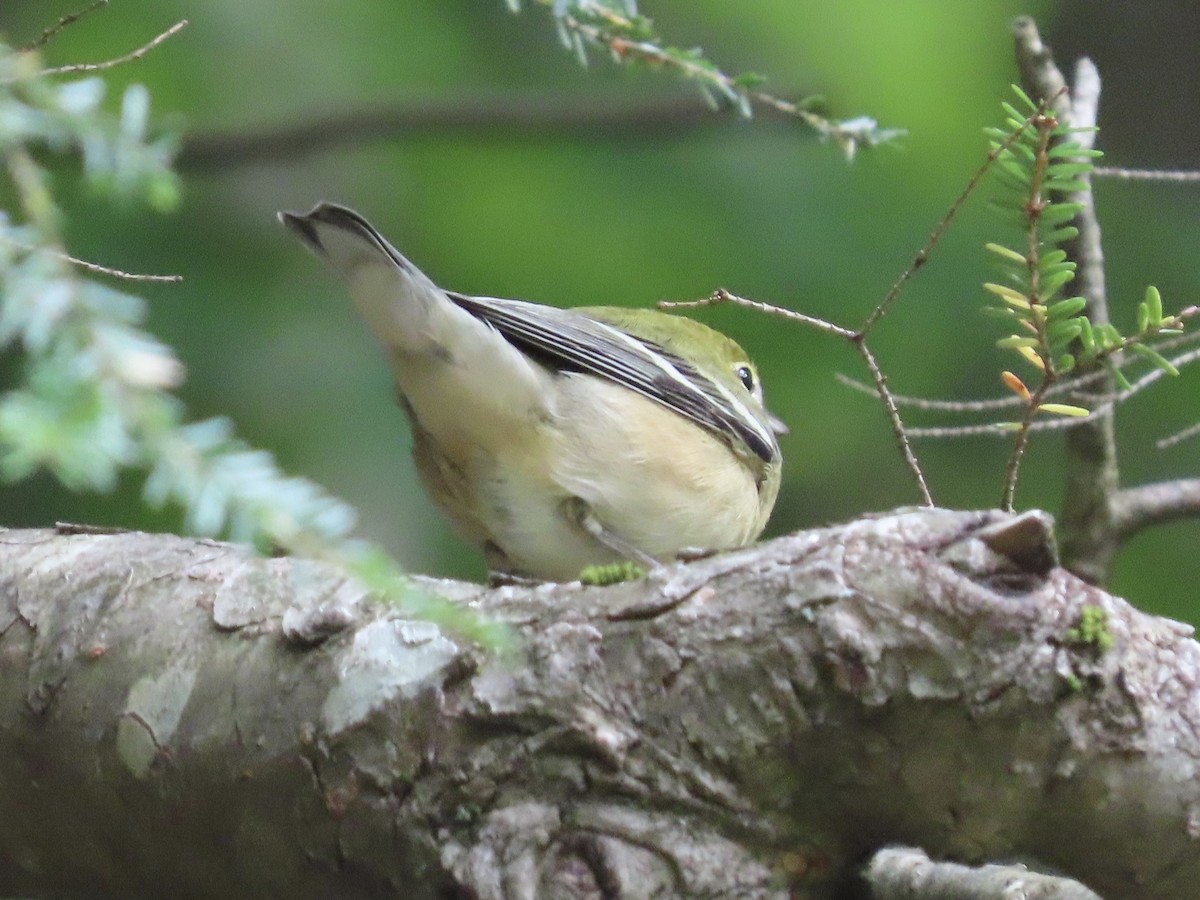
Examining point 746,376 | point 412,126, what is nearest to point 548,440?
point 746,376

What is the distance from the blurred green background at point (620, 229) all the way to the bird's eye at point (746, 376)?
0.47 meters

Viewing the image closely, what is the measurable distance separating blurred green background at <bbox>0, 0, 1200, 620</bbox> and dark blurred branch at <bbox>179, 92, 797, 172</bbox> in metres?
0.02

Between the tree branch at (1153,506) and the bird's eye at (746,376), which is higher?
the tree branch at (1153,506)

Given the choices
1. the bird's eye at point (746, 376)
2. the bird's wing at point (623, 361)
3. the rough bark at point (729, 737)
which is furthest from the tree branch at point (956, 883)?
the bird's eye at point (746, 376)

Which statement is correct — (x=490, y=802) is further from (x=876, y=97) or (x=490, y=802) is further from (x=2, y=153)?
(x=876, y=97)

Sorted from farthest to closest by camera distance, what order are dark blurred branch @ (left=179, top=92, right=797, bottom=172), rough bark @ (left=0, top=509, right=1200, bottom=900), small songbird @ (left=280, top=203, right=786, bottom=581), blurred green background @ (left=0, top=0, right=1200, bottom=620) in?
dark blurred branch @ (left=179, top=92, right=797, bottom=172) < blurred green background @ (left=0, top=0, right=1200, bottom=620) < small songbird @ (left=280, top=203, right=786, bottom=581) < rough bark @ (left=0, top=509, right=1200, bottom=900)

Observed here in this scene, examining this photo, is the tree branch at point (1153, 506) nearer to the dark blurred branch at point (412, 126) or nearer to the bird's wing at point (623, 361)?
the bird's wing at point (623, 361)

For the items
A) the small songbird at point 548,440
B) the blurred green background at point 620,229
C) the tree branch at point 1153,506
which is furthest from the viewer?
the blurred green background at point 620,229

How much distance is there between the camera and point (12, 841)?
1.36 meters

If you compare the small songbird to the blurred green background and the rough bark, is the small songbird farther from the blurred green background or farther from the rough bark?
the blurred green background

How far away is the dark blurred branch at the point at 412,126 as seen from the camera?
3.34 metres

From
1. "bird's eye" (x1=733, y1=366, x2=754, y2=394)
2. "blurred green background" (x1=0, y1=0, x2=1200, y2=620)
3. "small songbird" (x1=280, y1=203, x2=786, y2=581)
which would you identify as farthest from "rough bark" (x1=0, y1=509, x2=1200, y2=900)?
"blurred green background" (x1=0, y1=0, x2=1200, y2=620)

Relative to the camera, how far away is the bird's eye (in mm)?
2596

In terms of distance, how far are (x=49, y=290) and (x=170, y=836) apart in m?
0.85
